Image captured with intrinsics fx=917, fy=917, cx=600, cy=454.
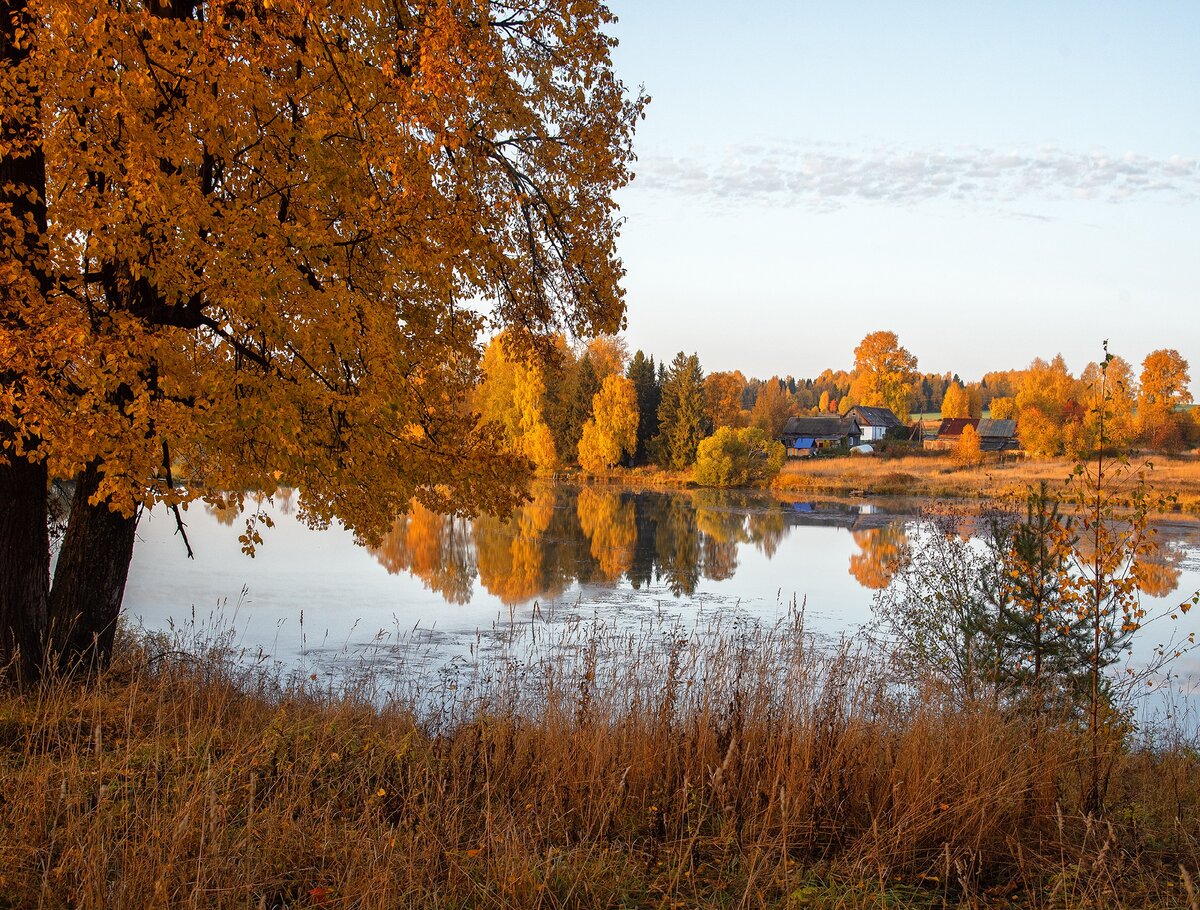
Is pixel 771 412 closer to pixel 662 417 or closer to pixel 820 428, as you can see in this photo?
pixel 820 428

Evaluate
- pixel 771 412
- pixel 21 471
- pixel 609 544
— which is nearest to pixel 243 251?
pixel 21 471

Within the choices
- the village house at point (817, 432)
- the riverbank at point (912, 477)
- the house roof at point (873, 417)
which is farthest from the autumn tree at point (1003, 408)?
the riverbank at point (912, 477)

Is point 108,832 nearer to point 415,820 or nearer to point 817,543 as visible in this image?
point 415,820

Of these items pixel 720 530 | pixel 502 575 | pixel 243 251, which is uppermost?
pixel 243 251

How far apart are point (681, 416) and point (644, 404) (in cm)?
422

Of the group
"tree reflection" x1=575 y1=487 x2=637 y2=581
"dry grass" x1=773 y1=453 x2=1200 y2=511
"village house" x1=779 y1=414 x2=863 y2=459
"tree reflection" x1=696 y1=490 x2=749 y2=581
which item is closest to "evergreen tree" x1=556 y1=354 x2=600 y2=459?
"tree reflection" x1=575 y1=487 x2=637 y2=581

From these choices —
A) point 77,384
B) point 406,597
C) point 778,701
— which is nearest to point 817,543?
point 406,597

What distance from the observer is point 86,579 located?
7387 millimetres

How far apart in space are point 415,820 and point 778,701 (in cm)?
277

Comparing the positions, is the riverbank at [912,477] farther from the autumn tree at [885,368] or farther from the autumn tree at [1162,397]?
the autumn tree at [885,368]

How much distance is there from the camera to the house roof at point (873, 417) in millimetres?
84875

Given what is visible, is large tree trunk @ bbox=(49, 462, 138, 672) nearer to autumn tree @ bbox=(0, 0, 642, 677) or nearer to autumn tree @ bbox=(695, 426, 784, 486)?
autumn tree @ bbox=(0, 0, 642, 677)

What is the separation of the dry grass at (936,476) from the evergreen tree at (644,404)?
9.14 meters

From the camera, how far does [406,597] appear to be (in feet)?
57.5
